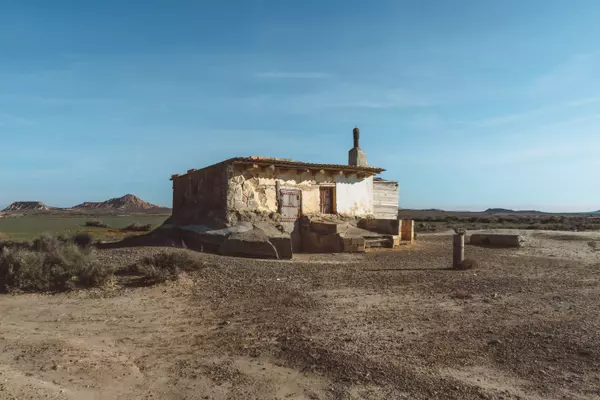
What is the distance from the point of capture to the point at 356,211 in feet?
62.3

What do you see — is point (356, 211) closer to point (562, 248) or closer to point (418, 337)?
point (562, 248)

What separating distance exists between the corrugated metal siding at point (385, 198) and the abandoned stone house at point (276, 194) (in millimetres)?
1543

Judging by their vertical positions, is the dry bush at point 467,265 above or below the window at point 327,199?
below

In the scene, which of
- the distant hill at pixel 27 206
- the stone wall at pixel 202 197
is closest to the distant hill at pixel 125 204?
the distant hill at pixel 27 206

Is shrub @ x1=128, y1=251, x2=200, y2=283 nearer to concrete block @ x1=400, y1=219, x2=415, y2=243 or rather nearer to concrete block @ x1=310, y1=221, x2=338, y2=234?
concrete block @ x1=310, y1=221, x2=338, y2=234

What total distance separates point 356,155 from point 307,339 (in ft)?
54.9

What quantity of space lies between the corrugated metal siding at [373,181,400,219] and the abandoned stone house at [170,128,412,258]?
154 cm

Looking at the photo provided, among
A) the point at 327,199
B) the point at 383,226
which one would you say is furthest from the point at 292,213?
the point at 383,226

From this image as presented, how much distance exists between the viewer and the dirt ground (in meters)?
4.47

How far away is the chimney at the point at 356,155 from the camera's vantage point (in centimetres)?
2186

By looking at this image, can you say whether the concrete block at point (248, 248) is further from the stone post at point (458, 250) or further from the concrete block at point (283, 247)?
the stone post at point (458, 250)

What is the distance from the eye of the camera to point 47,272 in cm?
878

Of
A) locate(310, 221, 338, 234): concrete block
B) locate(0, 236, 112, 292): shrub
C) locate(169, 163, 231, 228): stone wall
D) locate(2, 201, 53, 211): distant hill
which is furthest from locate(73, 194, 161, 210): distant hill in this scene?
locate(0, 236, 112, 292): shrub

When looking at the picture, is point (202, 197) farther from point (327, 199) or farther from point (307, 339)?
point (307, 339)
